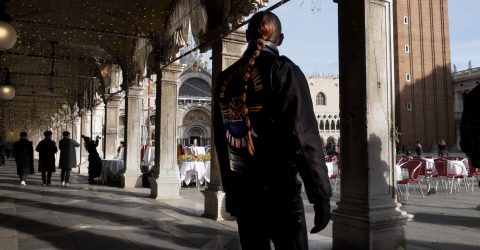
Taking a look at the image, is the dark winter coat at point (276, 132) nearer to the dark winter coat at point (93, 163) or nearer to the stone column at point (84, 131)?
the dark winter coat at point (93, 163)

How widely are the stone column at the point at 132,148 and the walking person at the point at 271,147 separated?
876 cm

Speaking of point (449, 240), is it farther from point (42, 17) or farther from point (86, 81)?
point (86, 81)

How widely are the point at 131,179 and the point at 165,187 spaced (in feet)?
8.42

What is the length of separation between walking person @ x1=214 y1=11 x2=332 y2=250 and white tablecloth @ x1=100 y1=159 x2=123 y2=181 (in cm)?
1015

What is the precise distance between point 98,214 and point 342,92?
409 cm

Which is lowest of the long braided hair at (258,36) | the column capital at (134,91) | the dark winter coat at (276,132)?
the dark winter coat at (276,132)

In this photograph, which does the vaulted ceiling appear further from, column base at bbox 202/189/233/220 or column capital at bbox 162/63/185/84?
column base at bbox 202/189/233/220

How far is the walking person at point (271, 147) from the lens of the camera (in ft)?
5.62

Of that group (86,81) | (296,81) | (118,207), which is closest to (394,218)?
(296,81)

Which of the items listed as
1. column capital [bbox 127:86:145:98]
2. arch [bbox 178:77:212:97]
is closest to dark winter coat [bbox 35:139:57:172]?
column capital [bbox 127:86:145:98]

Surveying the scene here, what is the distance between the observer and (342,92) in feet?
12.6

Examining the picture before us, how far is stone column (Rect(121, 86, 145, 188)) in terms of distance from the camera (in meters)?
10.4

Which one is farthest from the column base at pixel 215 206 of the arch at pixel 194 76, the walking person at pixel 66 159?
the arch at pixel 194 76

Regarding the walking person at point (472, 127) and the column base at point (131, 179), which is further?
the column base at point (131, 179)
